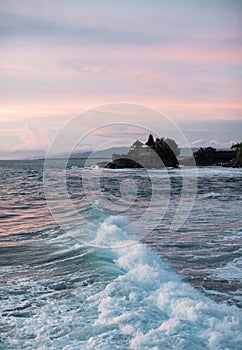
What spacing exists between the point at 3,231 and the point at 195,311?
29.2ft

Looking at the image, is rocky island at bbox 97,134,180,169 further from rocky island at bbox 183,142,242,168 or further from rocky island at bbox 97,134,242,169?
rocky island at bbox 183,142,242,168

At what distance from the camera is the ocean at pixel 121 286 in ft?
17.7

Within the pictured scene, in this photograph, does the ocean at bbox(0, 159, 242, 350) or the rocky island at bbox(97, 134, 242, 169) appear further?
the rocky island at bbox(97, 134, 242, 169)

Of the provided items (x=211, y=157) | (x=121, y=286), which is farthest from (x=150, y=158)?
(x=121, y=286)

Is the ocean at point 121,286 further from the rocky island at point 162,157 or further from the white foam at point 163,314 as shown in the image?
the rocky island at point 162,157

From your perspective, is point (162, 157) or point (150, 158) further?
point (162, 157)

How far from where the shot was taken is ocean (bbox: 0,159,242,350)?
5.39 meters

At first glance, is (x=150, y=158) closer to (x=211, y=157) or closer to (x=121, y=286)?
(x=211, y=157)

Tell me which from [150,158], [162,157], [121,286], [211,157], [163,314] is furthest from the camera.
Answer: [211,157]

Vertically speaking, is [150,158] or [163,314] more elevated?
[150,158]

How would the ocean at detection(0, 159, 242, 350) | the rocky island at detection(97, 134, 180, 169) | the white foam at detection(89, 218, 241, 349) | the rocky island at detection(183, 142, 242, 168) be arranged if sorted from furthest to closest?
the rocky island at detection(183, 142, 242, 168) → the rocky island at detection(97, 134, 180, 169) → the ocean at detection(0, 159, 242, 350) → the white foam at detection(89, 218, 241, 349)

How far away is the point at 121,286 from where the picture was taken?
7.43 meters

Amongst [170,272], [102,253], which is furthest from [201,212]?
[170,272]

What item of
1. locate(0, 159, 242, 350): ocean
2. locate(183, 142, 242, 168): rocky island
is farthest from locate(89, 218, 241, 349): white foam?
locate(183, 142, 242, 168): rocky island
